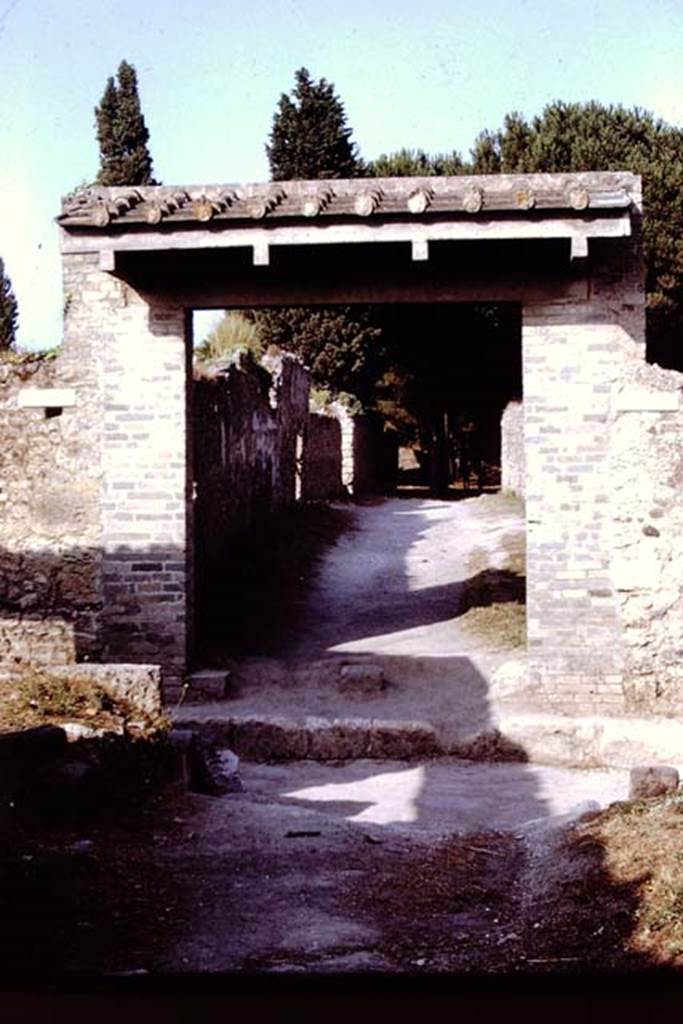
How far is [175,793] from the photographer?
6.72m

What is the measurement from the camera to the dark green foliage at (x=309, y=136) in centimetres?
2066

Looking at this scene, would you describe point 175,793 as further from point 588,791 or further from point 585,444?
point 585,444

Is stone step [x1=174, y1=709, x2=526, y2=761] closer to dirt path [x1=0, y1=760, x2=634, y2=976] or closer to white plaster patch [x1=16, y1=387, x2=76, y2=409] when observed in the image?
dirt path [x1=0, y1=760, x2=634, y2=976]

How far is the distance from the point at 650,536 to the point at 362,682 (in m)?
2.53

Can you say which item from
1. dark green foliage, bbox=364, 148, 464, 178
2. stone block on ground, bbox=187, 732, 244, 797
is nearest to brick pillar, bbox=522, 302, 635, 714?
stone block on ground, bbox=187, 732, 244, 797

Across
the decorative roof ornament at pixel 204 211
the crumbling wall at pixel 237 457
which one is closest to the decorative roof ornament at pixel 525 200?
the decorative roof ornament at pixel 204 211

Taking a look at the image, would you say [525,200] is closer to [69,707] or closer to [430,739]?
[430,739]

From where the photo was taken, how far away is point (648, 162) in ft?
82.8

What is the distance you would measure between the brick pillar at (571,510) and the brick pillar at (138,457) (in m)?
2.83

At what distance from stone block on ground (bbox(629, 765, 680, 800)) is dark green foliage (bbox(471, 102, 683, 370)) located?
1989cm

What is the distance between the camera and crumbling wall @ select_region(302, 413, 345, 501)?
23875 millimetres

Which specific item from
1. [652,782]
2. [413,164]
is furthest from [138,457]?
[413,164]

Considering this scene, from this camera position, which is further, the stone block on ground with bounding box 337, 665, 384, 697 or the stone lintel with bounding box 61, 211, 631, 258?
the stone block on ground with bounding box 337, 665, 384, 697

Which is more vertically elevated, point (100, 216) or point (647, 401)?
point (100, 216)
